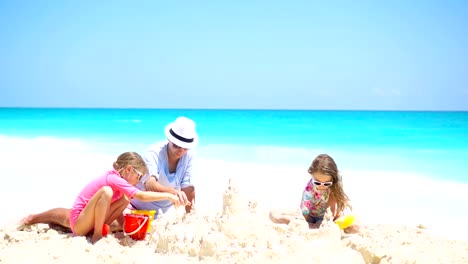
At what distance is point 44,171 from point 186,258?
242 inches

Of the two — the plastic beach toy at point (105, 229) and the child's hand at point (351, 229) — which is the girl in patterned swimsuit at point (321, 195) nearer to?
the child's hand at point (351, 229)

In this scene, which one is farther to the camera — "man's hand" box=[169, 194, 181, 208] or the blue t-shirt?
the blue t-shirt

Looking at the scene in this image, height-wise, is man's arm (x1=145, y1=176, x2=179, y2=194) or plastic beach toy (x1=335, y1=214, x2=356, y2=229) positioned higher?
man's arm (x1=145, y1=176, x2=179, y2=194)

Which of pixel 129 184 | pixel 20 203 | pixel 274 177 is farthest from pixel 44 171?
pixel 129 184

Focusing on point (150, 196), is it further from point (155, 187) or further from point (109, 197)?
point (155, 187)

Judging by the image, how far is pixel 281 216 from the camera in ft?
12.8

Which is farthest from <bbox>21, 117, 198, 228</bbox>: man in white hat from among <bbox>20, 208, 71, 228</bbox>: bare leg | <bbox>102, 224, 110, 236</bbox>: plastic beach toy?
<bbox>102, 224, 110, 236</bbox>: plastic beach toy

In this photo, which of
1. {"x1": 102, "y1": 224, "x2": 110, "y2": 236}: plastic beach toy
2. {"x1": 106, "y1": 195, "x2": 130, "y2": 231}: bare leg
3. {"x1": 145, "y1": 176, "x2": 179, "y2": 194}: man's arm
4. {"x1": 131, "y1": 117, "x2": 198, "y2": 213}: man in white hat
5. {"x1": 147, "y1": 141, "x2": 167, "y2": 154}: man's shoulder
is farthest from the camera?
{"x1": 147, "y1": 141, "x2": 167, "y2": 154}: man's shoulder

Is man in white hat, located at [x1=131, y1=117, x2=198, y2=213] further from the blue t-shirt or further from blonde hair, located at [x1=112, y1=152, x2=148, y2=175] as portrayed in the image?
blonde hair, located at [x1=112, y1=152, x2=148, y2=175]

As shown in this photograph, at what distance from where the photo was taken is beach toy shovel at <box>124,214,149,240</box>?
3.38m

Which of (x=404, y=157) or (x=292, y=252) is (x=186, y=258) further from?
(x=404, y=157)

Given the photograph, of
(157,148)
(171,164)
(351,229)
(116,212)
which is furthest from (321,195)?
(116,212)

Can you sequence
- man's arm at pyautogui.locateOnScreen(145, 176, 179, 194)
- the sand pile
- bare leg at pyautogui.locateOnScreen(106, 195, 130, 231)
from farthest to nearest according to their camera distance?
man's arm at pyautogui.locateOnScreen(145, 176, 179, 194), bare leg at pyautogui.locateOnScreen(106, 195, 130, 231), the sand pile

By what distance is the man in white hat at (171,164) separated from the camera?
3836 millimetres
